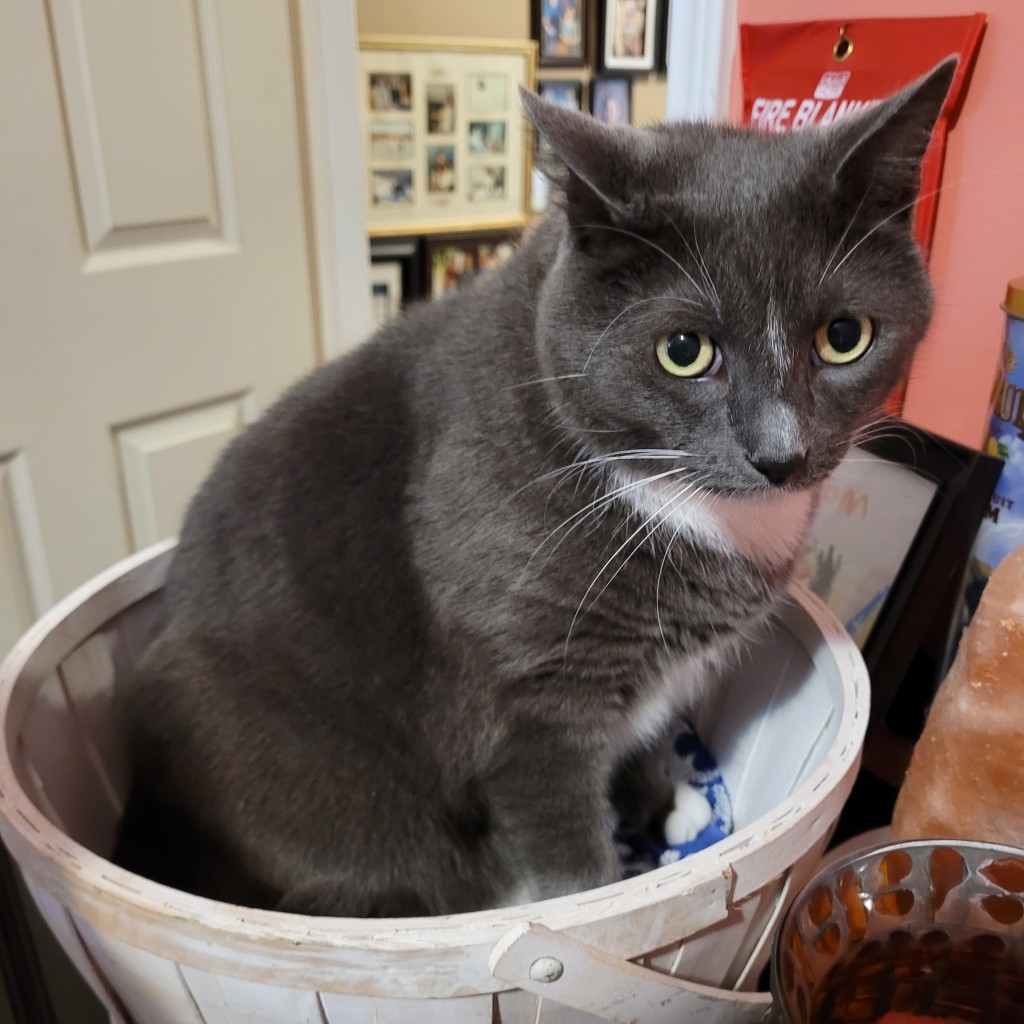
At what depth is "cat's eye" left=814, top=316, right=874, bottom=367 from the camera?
64 centimetres

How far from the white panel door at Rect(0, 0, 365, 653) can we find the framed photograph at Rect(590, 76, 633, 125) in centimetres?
129

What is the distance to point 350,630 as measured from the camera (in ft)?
2.53

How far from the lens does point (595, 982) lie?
21.0 inches

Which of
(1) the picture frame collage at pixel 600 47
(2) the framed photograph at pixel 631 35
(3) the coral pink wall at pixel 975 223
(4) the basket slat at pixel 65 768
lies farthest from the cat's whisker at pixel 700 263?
(2) the framed photograph at pixel 631 35

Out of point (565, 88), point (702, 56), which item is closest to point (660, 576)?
point (702, 56)

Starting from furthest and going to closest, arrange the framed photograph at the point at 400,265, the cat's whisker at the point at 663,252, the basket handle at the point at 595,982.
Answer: the framed photograph at the point at 400,265 → the cat's whisker at the point at 663,252 → the basket handle at the point at 595,982

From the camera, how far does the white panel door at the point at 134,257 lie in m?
1.23

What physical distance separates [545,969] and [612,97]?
2587 millimetres

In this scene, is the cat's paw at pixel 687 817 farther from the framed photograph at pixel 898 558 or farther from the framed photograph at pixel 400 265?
the framed photograph at pixel 400 265

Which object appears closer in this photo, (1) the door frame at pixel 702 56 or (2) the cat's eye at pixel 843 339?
(2) the cat's eye at pixel 843 339

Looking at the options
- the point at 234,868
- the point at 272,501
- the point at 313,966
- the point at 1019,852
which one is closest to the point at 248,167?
the point at 272,501

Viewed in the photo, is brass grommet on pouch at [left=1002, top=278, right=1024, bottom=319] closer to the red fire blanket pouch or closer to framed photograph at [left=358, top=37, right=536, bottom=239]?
the red fire blanket pouch

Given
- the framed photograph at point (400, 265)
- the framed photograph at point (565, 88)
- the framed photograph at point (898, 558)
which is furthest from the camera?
the framed photograph at point (565, 88)

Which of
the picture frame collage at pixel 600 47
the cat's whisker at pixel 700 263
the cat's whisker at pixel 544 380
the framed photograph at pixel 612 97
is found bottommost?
the cat's whisker at pixel 544 380
